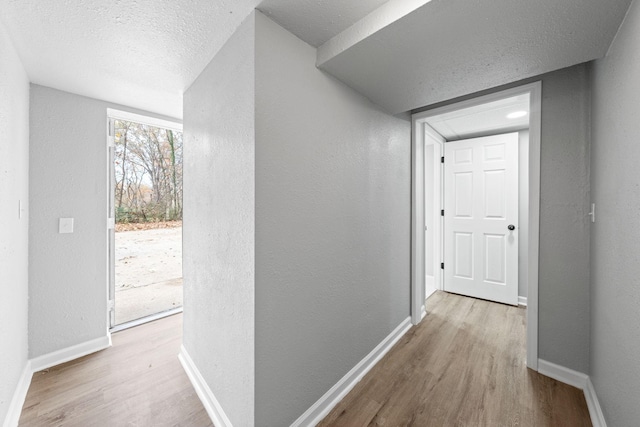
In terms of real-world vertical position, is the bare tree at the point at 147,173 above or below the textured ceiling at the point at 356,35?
below

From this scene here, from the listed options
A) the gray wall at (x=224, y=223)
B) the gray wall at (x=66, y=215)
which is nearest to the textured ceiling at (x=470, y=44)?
the gray wall at (x=224, y=223)

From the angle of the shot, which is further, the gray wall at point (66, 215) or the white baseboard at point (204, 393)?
the gray wall at point (66, 215)

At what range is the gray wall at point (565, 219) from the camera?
1.68m

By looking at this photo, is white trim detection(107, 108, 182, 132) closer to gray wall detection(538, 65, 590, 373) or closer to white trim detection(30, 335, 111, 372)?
white trim detection(30, 335, 111, 372)

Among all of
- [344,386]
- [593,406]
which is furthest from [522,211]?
[344,386]

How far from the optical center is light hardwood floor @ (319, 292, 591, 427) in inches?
57.9

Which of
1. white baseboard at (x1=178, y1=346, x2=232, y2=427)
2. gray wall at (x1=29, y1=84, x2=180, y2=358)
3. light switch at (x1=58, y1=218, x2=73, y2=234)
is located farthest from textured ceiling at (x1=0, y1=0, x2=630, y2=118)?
white baseboard at (x1=178, y1=346, x2=232, y2=427)

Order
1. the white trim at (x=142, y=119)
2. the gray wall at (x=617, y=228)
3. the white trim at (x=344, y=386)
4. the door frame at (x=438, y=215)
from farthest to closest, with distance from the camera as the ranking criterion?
the door frame at (x=438, y=215) → the white trim at (x=142, y=119) → the white trim at (x=344, y=386) → the gray wall at (x=617, y=228)

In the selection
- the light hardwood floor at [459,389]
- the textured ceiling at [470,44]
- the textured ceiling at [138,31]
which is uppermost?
the textured ceiling at [138,31]

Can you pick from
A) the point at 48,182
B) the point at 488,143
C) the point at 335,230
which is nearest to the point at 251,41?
the point at 335,230

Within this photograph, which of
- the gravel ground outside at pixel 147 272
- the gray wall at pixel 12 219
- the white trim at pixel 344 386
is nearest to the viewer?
the gray wall at pixel 12 219

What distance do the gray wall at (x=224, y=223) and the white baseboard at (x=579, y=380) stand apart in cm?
187

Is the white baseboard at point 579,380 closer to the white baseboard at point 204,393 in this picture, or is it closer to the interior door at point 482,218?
the interior door at point 482,218

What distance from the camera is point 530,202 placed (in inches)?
74.1
